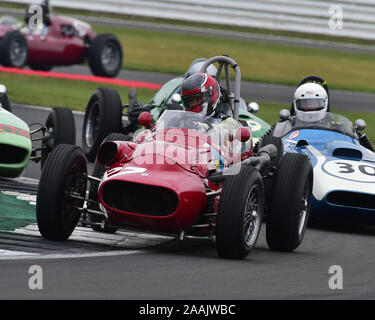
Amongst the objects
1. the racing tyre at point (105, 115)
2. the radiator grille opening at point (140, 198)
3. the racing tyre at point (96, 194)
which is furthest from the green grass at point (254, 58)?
the radiator grille opening at point (140, 198)

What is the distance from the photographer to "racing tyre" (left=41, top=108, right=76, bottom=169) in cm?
1223

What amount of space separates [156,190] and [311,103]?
15.1 feet

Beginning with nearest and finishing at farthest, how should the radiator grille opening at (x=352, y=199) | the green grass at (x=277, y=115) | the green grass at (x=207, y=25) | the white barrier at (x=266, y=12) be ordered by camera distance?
1. the radiator grille opening at (x=352, y=199)
2. the green grass at (x=277, y=115)
3. the white barrier at (x=266, y=12)
4. the green grass at (x=207, y=25)

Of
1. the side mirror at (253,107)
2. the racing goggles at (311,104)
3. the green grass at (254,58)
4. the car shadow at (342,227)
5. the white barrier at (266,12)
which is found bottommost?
the green grass at (254,58)

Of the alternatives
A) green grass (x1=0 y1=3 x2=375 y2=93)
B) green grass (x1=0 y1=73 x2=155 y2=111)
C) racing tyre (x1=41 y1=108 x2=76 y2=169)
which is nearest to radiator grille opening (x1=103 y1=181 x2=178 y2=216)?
racing tyre (x1=41 y1=108 x2=76 y2=169)

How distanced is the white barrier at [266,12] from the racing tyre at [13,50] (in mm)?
9730

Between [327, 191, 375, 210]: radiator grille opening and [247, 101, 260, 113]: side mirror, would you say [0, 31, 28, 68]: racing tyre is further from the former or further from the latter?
[327, 191, 375, 210]: radiator grille opening

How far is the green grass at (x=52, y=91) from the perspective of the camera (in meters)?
19.0

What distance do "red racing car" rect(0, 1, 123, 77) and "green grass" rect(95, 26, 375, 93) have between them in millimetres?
1760

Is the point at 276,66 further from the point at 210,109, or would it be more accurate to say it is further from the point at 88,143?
the point at 210,109

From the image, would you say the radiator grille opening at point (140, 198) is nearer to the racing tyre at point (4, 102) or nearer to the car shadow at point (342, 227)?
the car shadow at point (342, 227)

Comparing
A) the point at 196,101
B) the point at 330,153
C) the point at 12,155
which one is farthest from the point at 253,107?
the point at 196,101

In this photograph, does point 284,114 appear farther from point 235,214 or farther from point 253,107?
point 235,214
